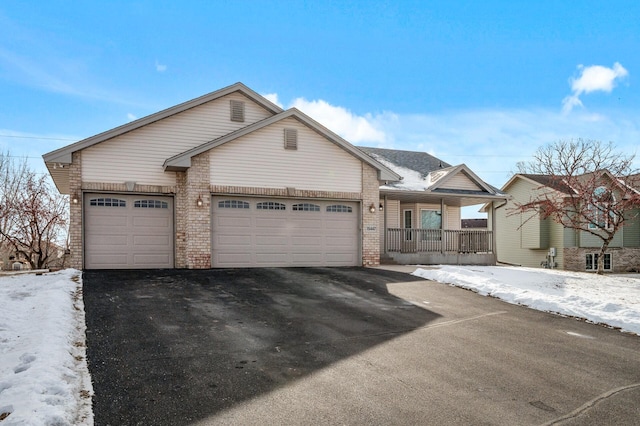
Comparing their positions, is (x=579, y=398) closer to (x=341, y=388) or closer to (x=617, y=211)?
(x=341, y=388)

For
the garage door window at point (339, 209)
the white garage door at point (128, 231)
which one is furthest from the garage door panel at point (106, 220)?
the garage door window at point (339, 209)

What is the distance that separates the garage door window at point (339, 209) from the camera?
52.5ft

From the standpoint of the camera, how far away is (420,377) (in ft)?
17.6

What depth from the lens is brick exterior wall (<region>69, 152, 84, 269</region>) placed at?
13.5m

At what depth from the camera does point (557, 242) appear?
25.7m

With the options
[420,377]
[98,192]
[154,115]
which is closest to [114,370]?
[420,377]

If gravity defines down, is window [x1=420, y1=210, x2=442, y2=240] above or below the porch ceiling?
below

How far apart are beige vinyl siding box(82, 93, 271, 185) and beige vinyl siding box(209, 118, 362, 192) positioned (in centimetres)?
152

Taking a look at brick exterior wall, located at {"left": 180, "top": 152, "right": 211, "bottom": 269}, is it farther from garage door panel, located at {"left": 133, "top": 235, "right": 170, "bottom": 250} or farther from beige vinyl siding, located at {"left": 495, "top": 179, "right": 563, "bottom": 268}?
beige vinyl siding, located at {"left": 495, "top": 179, "right": 563, "bottom": 268}

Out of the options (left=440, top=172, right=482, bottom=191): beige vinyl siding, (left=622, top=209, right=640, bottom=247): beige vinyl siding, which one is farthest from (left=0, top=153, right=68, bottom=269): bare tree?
(left=622, top=209, right=640, bottom=247): beige vinyl siding

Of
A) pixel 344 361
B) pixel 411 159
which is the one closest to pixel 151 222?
pixel 344 361

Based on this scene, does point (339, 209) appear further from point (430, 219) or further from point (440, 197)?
point (430, 219)

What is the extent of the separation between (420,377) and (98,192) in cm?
1208

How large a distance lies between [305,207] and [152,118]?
5.84 metres
